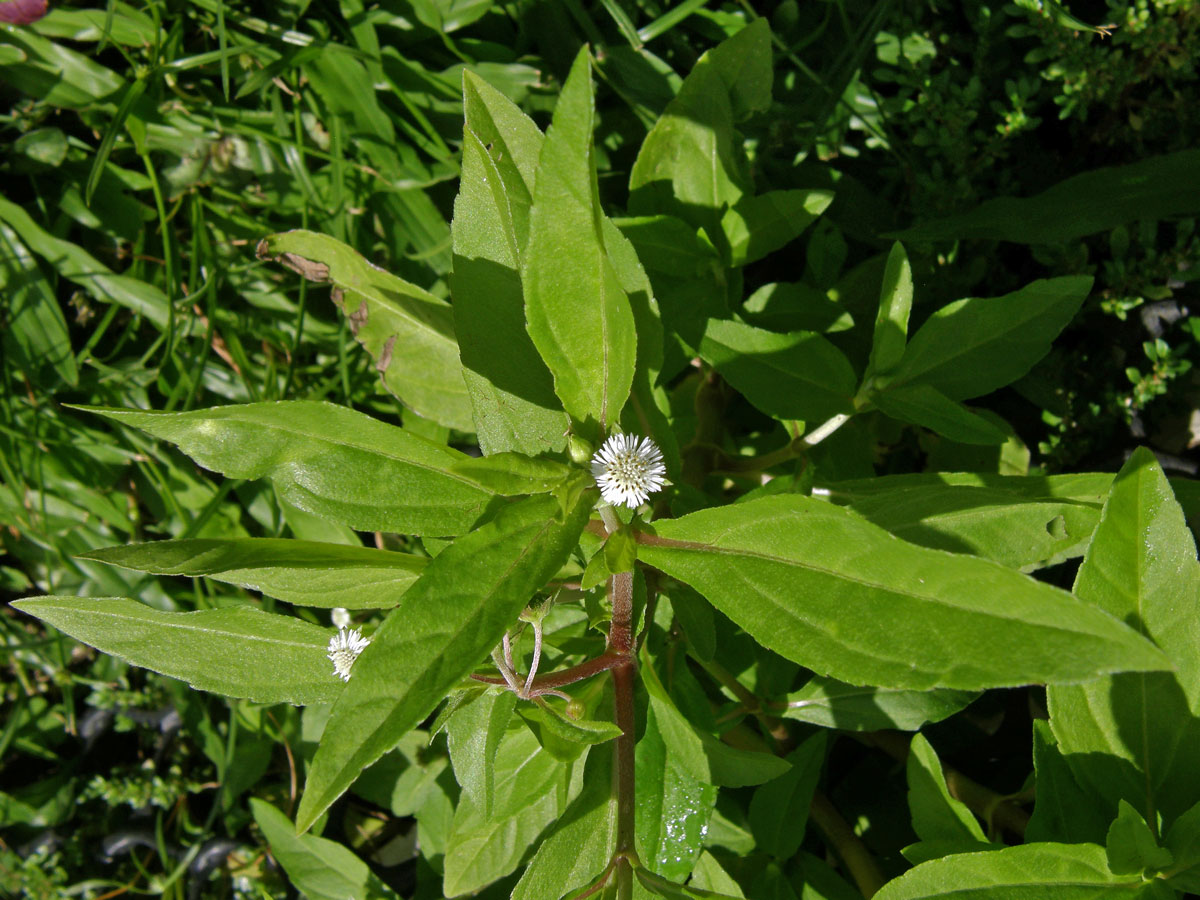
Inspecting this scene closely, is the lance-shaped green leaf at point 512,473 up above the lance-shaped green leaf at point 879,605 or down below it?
above

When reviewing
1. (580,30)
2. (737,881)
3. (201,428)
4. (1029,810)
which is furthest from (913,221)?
(201,428)

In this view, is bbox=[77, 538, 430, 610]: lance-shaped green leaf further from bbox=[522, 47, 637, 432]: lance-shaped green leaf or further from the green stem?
the green stem

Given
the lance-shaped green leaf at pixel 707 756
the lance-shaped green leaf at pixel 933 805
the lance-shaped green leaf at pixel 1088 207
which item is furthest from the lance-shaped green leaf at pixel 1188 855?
the lance-shaped green leaf at pixel 1088 207

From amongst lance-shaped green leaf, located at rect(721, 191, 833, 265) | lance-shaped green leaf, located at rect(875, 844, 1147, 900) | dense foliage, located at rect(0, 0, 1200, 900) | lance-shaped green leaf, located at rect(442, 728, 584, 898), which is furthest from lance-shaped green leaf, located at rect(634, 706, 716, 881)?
lance-shaped green leaf, located at rect(721, 191, 833, 265)

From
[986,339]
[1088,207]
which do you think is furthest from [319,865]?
[1088,207]

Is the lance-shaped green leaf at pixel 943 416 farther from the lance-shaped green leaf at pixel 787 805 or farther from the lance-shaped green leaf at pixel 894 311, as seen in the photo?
the lance-shaped green leaf at pixel 787 805

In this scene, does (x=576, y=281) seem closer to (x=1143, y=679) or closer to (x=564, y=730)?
(x=564, y=730)
